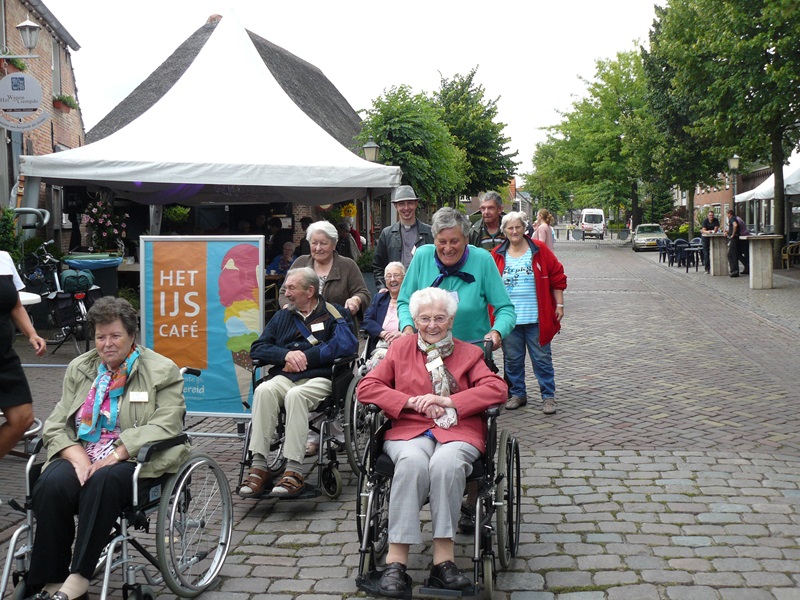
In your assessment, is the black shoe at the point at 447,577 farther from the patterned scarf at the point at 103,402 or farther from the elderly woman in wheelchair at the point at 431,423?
the patterned scarf at the point at 103,402

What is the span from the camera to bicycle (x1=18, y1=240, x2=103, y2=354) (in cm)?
1112

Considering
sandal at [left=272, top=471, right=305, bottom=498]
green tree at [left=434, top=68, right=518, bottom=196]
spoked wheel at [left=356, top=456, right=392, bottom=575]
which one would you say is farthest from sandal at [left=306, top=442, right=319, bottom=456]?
green tree at [left=434, top=68, right=518, bottom=196]

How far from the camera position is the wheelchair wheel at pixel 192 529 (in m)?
3.88

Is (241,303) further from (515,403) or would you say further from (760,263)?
(760,263)

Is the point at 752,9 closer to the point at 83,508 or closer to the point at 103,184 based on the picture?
the point at 103,184

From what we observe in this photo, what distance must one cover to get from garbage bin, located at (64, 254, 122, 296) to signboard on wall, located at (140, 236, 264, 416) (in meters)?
6.68

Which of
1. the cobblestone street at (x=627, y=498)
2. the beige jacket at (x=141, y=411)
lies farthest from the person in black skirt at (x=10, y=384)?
the beige jacket at (x=141, y=411)

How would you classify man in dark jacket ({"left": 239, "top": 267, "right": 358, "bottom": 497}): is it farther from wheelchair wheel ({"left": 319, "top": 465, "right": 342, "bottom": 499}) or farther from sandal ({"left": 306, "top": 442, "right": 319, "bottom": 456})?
sandal ({"left": 306, "top": 442, "right": 319, "bottom": 456})

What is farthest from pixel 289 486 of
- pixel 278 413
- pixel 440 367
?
pixel 440 367

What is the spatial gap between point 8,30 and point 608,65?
39.1 meters

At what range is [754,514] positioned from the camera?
511 centimetres

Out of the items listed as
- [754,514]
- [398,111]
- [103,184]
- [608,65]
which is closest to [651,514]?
[754,514]

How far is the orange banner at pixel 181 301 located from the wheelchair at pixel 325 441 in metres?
0.73

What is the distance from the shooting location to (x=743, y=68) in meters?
22.2
